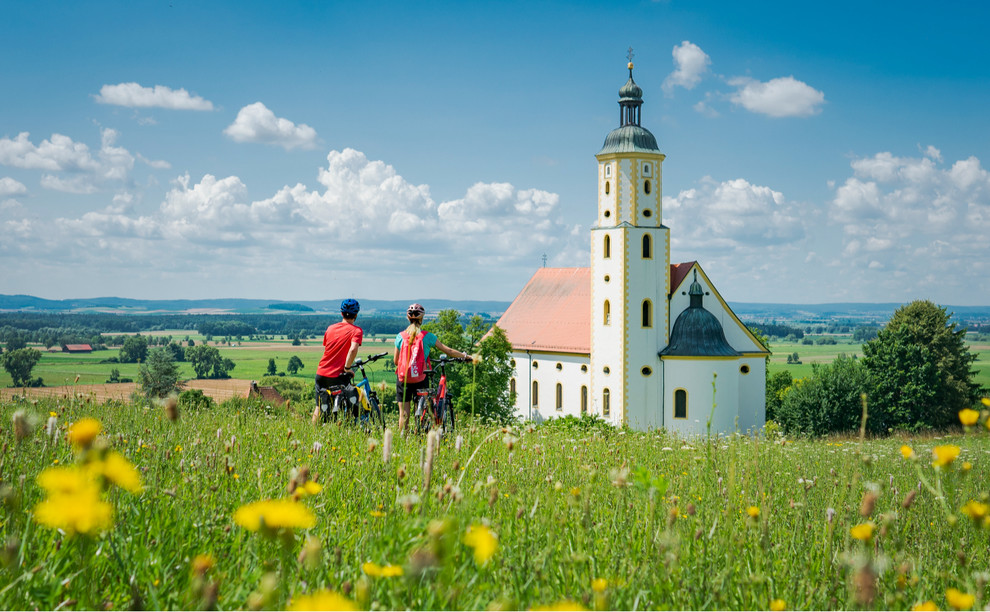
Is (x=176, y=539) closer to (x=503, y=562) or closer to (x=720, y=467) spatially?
(x=503, y=562)

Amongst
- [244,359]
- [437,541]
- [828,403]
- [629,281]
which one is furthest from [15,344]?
[437,541]

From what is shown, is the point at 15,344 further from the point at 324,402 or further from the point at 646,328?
the point at 324,402

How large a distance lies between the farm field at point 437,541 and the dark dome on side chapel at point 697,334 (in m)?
40.6

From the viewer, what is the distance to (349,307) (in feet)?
31.1

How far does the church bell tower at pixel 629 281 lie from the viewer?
45.4m

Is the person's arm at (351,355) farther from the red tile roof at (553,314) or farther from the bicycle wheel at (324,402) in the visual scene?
the red tile roof at (553,314)

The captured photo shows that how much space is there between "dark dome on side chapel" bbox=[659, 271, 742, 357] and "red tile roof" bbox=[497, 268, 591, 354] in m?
6.63

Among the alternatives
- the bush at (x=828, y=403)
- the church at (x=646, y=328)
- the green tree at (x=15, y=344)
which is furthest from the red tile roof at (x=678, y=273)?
the green tree at (x=15, y=344)

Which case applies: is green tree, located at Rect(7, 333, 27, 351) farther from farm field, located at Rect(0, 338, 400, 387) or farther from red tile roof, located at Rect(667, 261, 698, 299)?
red tile roof, located at Rect(667, 261, 698, 299)

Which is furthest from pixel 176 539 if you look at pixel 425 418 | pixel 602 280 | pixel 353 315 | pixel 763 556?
pixel 602 280

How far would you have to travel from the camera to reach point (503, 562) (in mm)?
3229

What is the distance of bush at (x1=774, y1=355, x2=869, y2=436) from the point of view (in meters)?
51.9

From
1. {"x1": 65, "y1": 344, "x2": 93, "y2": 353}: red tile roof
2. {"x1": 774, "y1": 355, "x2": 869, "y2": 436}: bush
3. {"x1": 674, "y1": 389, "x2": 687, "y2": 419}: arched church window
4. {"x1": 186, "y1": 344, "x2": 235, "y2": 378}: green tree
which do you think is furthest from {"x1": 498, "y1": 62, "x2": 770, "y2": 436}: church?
{"x1": 65, "y1": 344, "x2": 93, "y2": 353}: red tile roof

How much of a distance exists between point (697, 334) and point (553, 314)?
14.0 metres
